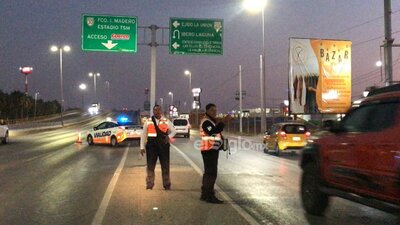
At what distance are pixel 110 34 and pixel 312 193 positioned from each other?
20.7m

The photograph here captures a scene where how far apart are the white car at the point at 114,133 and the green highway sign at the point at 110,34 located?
443 centimetres

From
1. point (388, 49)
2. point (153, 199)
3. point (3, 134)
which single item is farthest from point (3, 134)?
point (153, 199)

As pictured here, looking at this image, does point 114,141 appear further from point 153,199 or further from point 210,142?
point 210,142

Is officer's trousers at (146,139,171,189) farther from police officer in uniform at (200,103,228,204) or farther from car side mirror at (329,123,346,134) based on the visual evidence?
car side mirror at (329,123,346,134)

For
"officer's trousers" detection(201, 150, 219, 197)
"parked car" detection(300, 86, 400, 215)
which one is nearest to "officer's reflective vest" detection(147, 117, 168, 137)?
"officer's trousers" detection(201, 150, 219, 197)

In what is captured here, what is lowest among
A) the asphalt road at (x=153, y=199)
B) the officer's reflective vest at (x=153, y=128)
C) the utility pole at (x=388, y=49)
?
the asphalt road at (x=153, y=199)

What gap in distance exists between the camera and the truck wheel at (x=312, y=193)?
8305 millimetres

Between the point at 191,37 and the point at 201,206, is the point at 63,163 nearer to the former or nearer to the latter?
the point at 201,206

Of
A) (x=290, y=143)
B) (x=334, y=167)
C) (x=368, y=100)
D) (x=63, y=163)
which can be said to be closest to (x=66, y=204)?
(x=334, y=167)

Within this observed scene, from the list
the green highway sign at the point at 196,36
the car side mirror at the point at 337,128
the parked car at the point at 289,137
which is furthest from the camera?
the green highway sign at the point at 196,36

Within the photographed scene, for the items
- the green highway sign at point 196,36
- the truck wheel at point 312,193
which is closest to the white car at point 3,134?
the green highway sign at point 196,36

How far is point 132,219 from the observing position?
795 centimetres

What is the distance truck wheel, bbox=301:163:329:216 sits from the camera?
8.30 metres

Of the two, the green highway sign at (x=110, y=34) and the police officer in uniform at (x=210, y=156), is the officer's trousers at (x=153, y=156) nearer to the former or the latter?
the police officer in uniform at (x=210, y=156)
